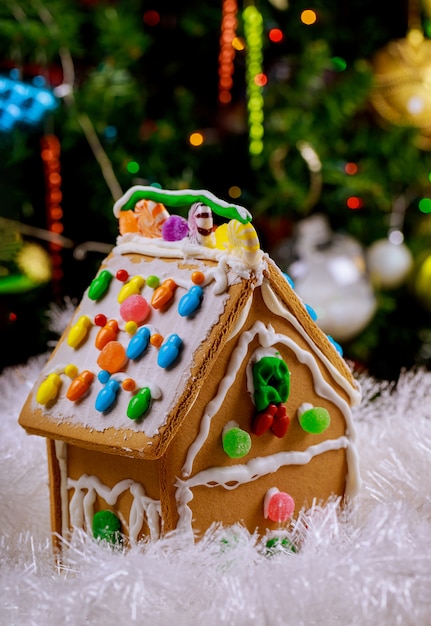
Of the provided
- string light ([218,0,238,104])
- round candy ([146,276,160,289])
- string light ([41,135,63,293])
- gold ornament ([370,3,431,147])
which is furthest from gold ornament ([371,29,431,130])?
round candy ([146,276,160,289])

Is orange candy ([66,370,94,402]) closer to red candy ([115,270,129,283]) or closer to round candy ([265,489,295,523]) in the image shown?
red candy ([115,270,129,283])

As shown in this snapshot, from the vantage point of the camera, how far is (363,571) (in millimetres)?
599

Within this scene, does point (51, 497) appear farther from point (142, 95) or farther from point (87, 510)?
point (142, 95)

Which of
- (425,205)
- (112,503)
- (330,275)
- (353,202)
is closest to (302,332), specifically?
(112,503)

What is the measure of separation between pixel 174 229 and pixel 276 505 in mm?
339

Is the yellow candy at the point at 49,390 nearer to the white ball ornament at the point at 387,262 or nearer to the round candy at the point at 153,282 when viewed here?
the round candy at the point at 153,282

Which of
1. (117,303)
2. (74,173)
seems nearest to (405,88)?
(74,173)

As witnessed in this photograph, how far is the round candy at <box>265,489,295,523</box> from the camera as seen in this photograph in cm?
80

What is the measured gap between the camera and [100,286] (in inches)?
33.5

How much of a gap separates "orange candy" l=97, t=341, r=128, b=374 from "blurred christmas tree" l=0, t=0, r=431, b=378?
81cm

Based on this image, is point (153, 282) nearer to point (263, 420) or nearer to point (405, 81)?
point (263, 420)

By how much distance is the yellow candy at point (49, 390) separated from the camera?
2.65ft

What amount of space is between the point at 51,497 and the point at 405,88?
1.43m

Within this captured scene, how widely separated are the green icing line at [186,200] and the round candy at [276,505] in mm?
312
